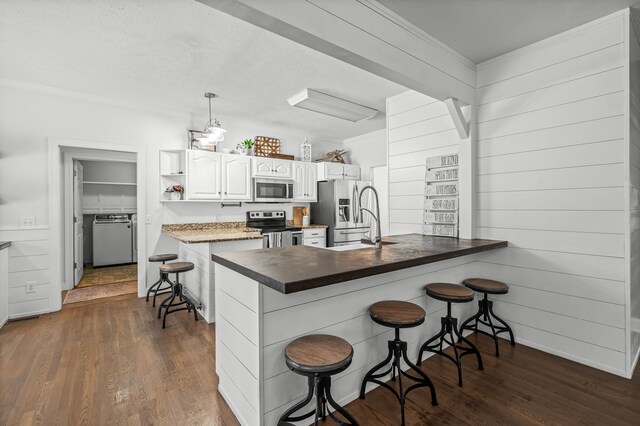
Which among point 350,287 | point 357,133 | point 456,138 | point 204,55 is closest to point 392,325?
point 350,287

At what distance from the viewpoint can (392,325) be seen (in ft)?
5.65

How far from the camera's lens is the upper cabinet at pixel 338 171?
A: 18.4 feet

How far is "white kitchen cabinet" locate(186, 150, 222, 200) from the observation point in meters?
4.19

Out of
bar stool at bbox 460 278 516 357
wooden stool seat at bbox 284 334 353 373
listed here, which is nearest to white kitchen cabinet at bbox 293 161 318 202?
bar stool at bbox 460 278 516 357

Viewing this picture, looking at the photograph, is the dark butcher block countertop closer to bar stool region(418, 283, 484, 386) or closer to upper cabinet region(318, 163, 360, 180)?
bar stool region(418, 283, 484, 386)

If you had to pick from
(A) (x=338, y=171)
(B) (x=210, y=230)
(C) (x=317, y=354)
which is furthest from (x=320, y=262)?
(A) (x=338, y=171)

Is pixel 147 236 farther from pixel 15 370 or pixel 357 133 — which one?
pixel 357 133

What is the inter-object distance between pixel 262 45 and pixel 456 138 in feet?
6.69

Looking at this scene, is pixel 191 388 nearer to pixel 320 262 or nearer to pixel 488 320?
pixel 320 262

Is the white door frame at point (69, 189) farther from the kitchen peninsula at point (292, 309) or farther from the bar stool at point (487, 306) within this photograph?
the bar stool at point (487, 306)

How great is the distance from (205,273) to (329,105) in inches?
99.3

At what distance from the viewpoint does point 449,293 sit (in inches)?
84.5

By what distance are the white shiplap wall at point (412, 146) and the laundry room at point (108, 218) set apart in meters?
4.95

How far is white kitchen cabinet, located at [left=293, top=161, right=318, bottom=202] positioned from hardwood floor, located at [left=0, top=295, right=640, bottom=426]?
3.07 meters
